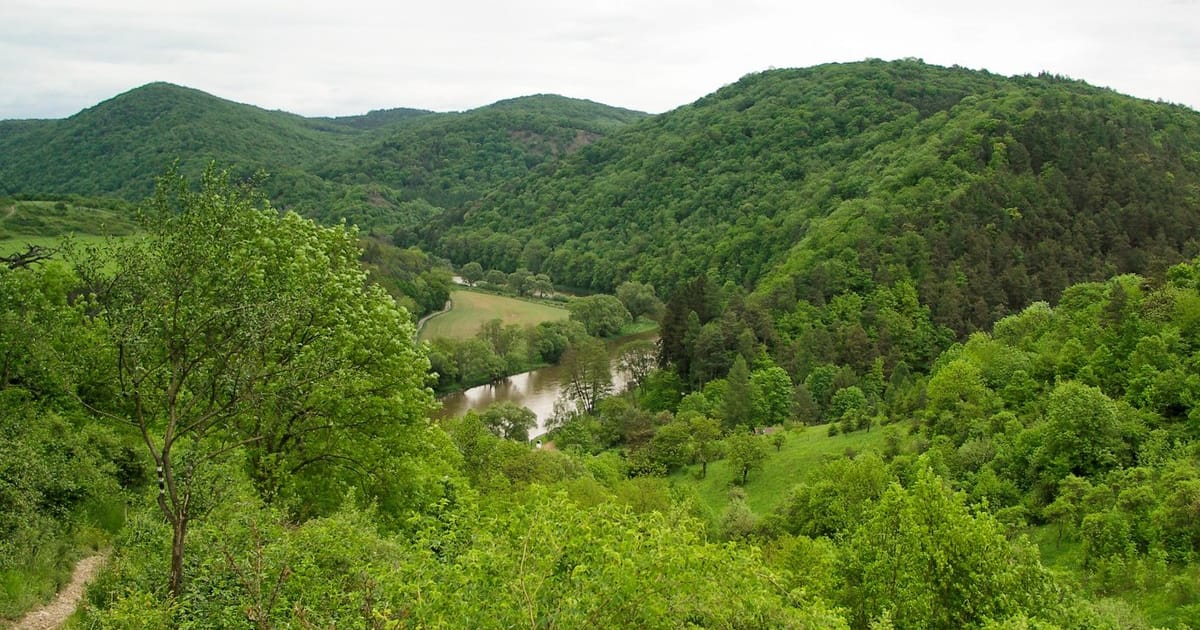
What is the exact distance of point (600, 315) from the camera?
316 feet

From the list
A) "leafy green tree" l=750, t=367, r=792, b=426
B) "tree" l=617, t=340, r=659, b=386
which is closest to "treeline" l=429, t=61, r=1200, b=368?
"leafy green tree" l=750, t=367, r=792, b=426

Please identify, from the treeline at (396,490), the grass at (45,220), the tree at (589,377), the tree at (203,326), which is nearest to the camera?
the treeline at (396,490)

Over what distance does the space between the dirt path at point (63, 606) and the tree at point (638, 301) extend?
9042cm

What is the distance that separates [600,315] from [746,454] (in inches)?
2095

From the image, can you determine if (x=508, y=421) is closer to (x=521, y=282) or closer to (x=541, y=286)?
(x=541, y=286)

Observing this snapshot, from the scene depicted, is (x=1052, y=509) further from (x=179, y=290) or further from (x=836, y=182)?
(x=836, y=182)

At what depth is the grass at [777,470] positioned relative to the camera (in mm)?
41753

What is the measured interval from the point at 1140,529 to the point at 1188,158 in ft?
313

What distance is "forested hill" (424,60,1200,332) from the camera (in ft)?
264

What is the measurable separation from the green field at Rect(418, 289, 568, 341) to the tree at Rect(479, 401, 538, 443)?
1312 inches

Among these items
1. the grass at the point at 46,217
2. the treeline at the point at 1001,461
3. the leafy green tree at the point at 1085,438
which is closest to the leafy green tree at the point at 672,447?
the treeline at the point at 1001,461

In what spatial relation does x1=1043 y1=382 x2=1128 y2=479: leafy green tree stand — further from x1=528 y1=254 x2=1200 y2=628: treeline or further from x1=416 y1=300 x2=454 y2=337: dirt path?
x1=416 y1=300 x2=454 y2=337: dirt path

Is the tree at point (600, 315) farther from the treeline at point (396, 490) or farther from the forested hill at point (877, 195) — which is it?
the treeline at point (396, 490)

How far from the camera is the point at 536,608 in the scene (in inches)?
336
